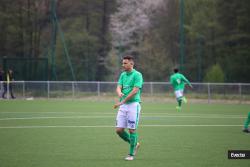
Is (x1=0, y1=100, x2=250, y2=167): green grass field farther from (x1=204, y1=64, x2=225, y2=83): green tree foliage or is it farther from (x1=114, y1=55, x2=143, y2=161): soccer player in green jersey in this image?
(x1=204, y1=64, x2=225, y2=83): green tree foliage

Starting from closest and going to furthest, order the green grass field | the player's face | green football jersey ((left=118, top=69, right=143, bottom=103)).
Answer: the green grass field → the player's face → green football jersey ((left=118, top=69, right=143, bottom=103))

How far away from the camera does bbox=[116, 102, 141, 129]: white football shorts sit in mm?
12523

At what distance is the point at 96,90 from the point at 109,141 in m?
23.5

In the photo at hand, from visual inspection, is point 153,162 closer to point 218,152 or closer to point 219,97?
point 218,152

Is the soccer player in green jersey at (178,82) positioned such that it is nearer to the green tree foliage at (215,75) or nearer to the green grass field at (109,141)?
the green grass field at (109,141)

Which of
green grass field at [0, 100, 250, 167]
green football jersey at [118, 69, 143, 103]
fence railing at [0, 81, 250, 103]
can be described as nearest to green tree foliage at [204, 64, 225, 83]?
fence railing at [0, 81, 250, 103]

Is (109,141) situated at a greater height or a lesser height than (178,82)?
lesser

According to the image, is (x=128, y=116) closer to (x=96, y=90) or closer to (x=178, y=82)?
(x=178, y=82)

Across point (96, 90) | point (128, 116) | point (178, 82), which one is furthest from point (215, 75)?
point (128, 116)

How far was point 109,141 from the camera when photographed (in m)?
15.9

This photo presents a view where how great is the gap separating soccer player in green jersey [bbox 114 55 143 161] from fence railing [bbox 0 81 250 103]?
85.9ft

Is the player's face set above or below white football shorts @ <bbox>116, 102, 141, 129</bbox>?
above

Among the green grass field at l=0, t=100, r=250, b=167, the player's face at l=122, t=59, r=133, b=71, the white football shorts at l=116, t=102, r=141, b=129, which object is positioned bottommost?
the green grass field at l=0, t=100, r=250, b=167

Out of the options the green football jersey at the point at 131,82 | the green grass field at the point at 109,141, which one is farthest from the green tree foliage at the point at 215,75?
the green football jersey at the point at 131,82
